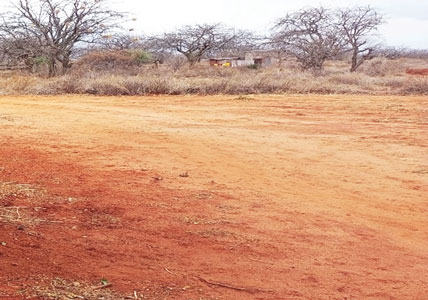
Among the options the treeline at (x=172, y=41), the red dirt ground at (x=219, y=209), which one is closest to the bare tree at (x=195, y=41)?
the treeline at (x=172, y=41)

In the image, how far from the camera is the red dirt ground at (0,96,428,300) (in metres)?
3.40

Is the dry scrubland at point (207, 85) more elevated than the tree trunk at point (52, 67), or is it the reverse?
the tree trunk at point (52, 67)

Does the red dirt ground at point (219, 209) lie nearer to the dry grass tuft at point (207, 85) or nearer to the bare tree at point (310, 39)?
the dry grass tuft at point (207, 85)

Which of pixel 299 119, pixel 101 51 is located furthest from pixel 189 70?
pixel 299 119

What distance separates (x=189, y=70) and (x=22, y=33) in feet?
27.8

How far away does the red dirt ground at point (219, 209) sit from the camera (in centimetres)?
340

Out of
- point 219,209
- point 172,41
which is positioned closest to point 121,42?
point 172,41

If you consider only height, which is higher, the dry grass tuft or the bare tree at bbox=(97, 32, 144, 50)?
the bare tree at bbox=(97, 32, 144, 50)

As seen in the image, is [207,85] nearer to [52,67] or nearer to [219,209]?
[52,67]

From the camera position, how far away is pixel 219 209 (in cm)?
504

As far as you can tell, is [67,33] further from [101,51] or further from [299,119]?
[299,119]

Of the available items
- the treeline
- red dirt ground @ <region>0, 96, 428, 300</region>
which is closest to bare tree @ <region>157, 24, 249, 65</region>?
the treeline

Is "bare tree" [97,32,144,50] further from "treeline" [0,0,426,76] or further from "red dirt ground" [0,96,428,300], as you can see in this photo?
"red dirt ground" [0,96,428,300]

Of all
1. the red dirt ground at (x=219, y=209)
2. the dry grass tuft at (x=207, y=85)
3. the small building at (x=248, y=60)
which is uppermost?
the small building at (x=248, y=60)
